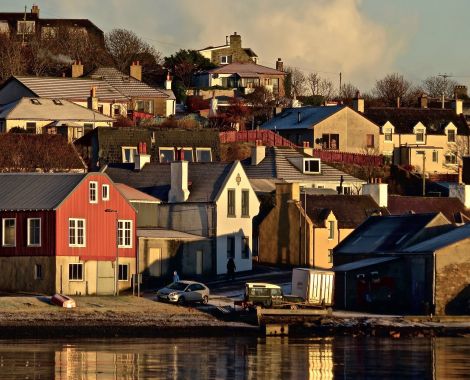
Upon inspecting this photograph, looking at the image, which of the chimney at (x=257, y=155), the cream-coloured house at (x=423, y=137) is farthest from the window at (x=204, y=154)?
the cream-coloured house at (x=423, y=137)

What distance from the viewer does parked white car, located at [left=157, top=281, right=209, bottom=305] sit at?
96312mm

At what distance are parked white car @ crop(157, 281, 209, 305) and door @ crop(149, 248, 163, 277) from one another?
352 inches

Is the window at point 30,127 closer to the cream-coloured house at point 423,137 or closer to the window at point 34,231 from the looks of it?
the cream-coloured house at point 423,137

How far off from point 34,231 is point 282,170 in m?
36.0

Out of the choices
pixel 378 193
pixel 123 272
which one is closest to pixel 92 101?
pixel 378 193

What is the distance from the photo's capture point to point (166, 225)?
369 feet

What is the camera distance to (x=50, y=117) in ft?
472

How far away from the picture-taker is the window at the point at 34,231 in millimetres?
98438

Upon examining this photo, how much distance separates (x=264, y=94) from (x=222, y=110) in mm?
13609

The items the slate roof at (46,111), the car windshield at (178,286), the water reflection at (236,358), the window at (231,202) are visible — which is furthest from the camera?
the slate roof at (46,111)

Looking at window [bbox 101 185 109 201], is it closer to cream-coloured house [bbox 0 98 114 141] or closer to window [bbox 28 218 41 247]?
window [bbox 28 218 41 247]

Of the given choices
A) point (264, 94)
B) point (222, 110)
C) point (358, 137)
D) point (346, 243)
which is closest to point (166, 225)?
point (346, 243)

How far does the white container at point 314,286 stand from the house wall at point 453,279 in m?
5.81

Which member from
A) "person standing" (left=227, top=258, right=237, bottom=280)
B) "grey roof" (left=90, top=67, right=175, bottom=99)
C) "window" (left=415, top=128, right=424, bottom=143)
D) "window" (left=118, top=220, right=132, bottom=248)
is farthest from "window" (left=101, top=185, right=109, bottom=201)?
"window" (left=415, top=128, right=424, bottom=143)
